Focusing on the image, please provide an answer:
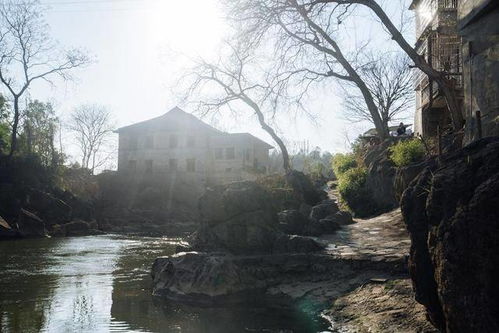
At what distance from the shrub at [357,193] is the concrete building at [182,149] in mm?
36497

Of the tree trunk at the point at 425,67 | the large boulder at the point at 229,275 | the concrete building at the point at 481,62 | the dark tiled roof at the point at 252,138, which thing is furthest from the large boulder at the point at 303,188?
the dark tiled roof at the point at 252,138

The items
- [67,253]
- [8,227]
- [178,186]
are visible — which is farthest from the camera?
[178,186]

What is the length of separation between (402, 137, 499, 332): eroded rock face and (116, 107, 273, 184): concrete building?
2073 inches

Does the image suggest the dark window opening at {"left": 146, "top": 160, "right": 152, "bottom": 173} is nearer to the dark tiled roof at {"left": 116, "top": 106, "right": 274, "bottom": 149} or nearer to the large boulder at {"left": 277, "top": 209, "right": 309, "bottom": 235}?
the dark tiled roof at {"left": 116, "top": 106, "right": 274, "bottom": 149}

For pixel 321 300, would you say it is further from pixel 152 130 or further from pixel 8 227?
pixel 152 130

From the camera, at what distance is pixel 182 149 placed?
5988 cm

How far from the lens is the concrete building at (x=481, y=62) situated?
414 inches

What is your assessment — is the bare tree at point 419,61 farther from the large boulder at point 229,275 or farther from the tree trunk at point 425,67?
the large boulder at point 229,275

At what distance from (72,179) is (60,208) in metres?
14.6

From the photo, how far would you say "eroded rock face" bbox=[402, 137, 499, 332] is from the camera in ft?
14.8

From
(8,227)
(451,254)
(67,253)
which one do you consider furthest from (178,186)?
(451,254)

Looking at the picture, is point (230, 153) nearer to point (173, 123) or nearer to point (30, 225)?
point (173, 123)

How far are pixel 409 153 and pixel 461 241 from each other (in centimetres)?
1344

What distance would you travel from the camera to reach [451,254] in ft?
16.1
